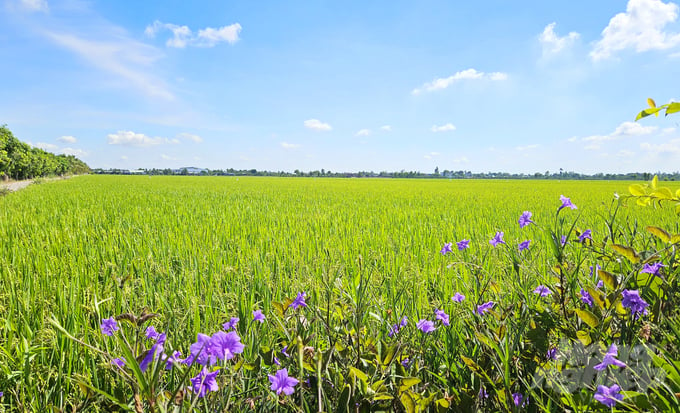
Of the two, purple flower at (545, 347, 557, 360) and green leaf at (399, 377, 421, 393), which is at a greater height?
green leaf at (399, 377, 421, 393)

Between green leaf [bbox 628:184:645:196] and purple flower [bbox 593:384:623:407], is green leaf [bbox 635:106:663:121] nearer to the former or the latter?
green leaf [bbox 628:184:645:196]

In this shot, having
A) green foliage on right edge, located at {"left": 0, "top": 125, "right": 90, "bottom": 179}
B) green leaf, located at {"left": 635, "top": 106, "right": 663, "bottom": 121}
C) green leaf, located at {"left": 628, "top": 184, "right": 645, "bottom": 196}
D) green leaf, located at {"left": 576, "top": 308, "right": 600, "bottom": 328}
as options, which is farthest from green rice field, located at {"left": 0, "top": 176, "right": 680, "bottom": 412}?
green foliage on right edge, located at {"left": 0, "top": 125, "right": 90, "bottom": 179}

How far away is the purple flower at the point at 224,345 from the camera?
64 cm

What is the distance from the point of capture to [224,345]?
66 cm

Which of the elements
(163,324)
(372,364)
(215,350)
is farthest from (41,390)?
(372,364)

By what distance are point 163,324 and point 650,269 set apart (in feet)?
6.60

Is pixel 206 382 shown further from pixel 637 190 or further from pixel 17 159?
pixel 17 159

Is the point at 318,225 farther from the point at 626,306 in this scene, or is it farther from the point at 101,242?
the point at 626,306

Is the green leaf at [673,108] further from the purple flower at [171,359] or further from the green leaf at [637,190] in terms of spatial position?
the purple flower at [171,359]

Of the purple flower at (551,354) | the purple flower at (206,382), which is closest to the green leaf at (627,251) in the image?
the purple flower at (551,354)

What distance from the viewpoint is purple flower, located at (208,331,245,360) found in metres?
0.64

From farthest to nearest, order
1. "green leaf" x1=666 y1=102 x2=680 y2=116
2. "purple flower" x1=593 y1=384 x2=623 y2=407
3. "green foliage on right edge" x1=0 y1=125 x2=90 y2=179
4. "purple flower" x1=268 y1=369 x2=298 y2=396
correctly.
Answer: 1. "green foliage on right edge" x1=0 y1=125 x2=90 y2=179
2. "green leaf" x1=666 y1=102 x2=680 y2=116
3. "purple flower" x1=268 y1=369 x2=298 y2=396
4. "purple flower" x1=593 y1=384 x2=623 y2=407

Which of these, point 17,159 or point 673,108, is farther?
point 17,159

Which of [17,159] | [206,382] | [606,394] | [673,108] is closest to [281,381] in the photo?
[206,382]
